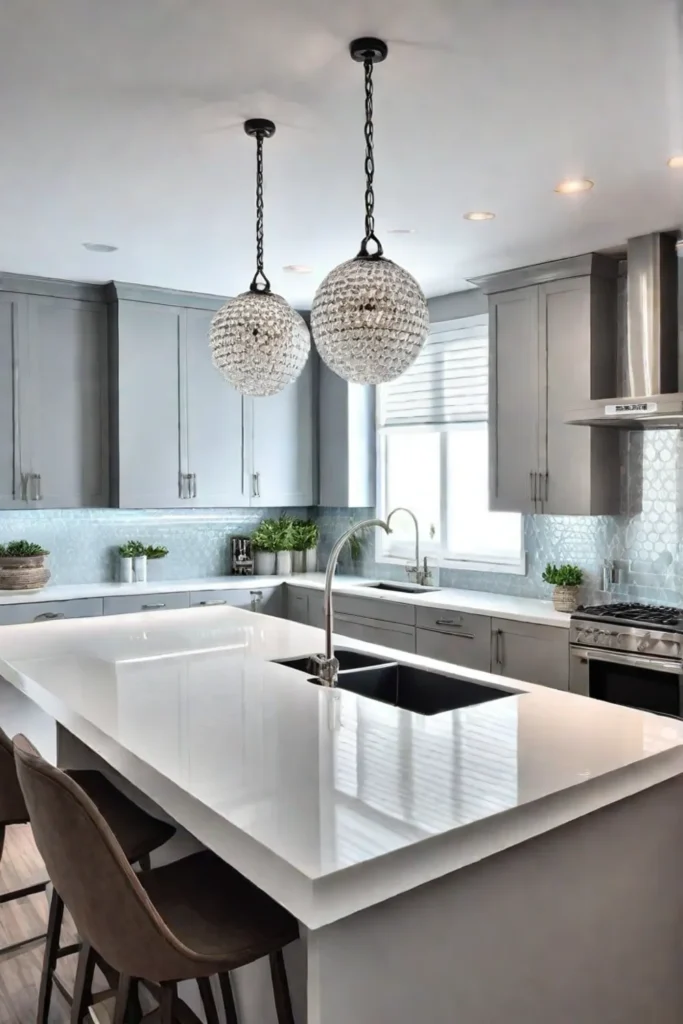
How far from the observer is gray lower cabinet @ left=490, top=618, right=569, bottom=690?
3.90 metres

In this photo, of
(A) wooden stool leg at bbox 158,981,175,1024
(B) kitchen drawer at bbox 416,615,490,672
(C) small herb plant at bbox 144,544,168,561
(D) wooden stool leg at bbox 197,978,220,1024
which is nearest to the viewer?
(A) wooden stool leg at bbox 158,981,175,1024

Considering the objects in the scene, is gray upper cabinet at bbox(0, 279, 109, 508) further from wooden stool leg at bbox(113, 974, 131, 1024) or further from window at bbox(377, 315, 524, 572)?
wooden stool leg at bbox(113, 974, 131, 1024)

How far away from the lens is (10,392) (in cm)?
466

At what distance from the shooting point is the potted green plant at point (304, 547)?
19.3 feet

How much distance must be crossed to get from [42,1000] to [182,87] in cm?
249

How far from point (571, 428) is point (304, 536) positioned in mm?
2278

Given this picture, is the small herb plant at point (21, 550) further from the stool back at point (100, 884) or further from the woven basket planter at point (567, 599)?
the stool back at point (100, 884)

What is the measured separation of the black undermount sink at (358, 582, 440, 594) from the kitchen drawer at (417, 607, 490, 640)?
39 cm

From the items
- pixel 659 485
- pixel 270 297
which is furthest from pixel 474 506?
pixel 270 297

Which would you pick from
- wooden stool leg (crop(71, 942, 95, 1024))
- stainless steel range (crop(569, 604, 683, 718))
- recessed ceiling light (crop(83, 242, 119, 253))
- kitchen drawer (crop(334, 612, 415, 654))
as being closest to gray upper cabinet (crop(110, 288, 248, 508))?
recessed ceiling light (crop(83, 242, 119, 253))

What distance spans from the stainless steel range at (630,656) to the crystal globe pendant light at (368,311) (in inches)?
73.4

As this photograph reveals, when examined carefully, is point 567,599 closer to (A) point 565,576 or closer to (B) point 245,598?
(A) point 565,576

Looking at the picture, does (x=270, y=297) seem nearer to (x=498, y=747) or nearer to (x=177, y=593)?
(x=498, y=747)

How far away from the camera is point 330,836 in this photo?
140cm
